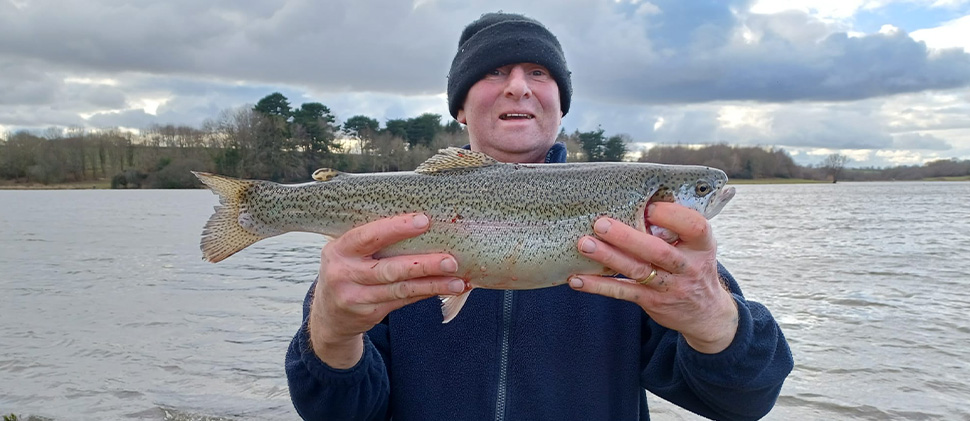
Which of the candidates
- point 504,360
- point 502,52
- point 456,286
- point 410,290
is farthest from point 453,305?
point 502,52

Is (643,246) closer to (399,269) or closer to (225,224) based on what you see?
(399,269)

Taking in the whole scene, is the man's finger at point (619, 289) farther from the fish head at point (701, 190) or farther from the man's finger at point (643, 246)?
the fish head at point (701, 190)

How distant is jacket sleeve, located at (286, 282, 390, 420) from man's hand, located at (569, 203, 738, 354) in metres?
1.19

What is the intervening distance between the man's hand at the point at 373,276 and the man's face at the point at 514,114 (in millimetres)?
1387

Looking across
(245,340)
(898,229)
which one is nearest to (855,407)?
(245,340)

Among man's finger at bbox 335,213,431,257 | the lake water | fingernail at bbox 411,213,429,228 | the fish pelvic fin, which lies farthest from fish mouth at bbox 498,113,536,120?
the lake water

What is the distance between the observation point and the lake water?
8008 mm

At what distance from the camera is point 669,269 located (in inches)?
97.8

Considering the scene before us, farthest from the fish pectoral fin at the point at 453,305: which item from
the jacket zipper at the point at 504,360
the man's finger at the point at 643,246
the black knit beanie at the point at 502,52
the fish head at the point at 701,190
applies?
the black knit beanie at the point at 502,52

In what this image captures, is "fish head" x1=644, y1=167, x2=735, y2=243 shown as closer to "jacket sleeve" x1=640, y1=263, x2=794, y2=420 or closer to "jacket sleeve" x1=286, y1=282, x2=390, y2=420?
"jacket sleeve" x1=640, y1=263, x2=794, y2=420

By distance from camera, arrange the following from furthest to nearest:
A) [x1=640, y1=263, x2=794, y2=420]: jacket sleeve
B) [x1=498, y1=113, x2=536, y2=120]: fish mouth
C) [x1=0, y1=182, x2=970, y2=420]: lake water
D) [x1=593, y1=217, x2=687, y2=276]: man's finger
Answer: [x1=0, y1=182, x2=970, y2=420]: lake water < [x1=498, y1=113, x2=536, y2=120]: fish mouth < [x1=640, y1=263, x2=794, y2=420]: jacket sleeve < [x1=593, y1=217, x2=687, y2=276]: man's finger

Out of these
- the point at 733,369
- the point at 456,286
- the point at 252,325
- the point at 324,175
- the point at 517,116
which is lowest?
the point at 252,325

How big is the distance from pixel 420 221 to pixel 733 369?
158 centimetres

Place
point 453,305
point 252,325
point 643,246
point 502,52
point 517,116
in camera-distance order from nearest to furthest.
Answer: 1. point 643,246
2. point 453,305
3. point 517,116
4. point 502,52
5. point 252,325
